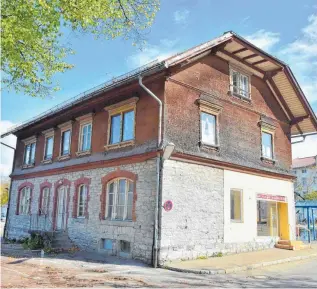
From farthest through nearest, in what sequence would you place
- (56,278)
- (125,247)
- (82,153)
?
(82,153), (125,247), (56,278)

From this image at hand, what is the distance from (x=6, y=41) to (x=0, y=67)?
4.07 ft

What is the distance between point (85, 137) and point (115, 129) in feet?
8.81

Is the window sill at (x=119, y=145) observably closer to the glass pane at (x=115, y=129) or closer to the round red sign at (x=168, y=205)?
the glass pane at (x=115, y=129)

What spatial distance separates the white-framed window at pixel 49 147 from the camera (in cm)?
1964

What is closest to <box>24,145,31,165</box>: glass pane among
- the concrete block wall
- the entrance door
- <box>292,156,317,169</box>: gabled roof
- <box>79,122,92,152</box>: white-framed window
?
the concrete block wall

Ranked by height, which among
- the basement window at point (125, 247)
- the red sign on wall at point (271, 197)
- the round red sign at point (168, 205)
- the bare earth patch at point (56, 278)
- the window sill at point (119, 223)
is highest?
the red sign on wall at point (271, 197)

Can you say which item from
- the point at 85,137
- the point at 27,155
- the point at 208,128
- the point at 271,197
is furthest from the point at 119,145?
the point at 27,155

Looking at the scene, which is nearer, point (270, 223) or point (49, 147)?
point (270, 223)

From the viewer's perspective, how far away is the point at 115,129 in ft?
49.5

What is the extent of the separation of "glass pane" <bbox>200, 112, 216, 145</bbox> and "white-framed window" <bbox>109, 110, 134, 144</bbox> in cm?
295

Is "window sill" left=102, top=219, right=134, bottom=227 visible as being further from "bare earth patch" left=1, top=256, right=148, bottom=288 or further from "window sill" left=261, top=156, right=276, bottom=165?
"window sill" left=261, top=156, right=276, bottom=165

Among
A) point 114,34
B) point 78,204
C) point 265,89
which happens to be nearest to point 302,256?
point 265,89

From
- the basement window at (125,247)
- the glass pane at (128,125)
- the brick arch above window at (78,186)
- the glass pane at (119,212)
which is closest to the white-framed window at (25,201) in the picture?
the brick arch above window at (78,186)

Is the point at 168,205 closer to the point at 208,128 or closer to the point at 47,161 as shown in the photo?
the point at 208,128
